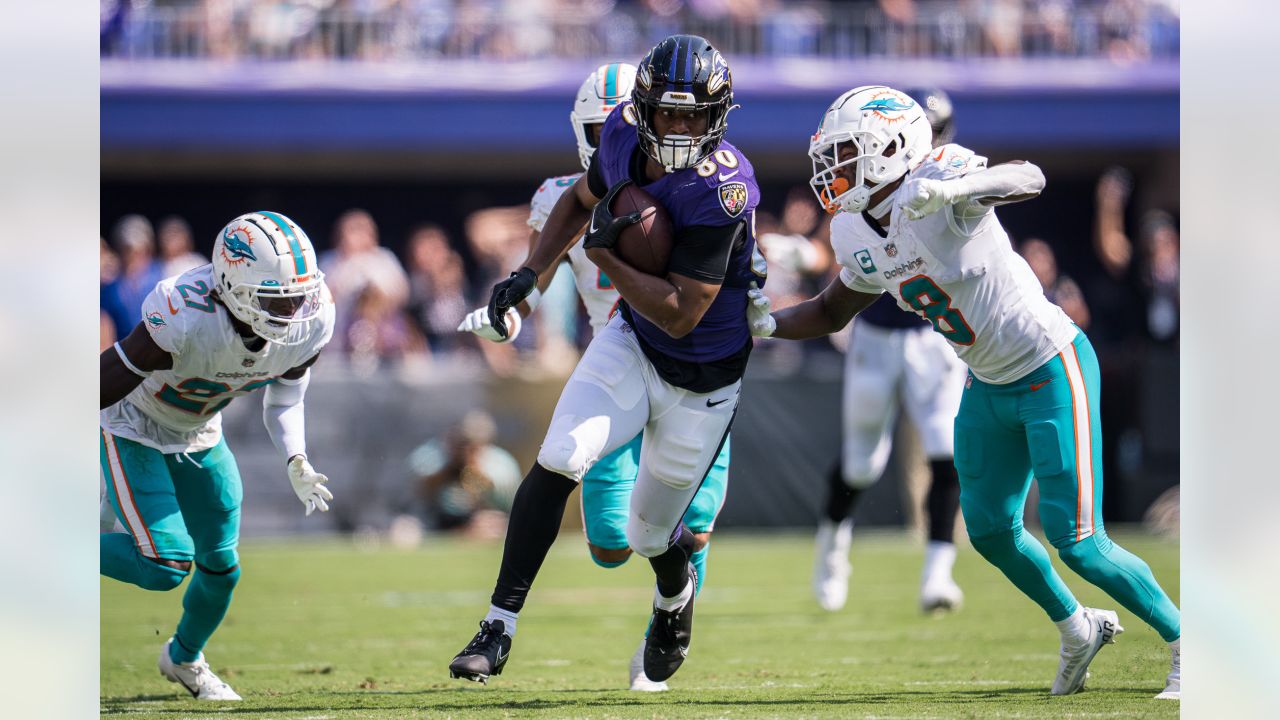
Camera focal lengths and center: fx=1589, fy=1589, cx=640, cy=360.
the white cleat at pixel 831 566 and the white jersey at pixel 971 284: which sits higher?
the white jersey at pixel 971 284

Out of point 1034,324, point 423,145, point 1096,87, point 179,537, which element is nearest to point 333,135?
point 423,145

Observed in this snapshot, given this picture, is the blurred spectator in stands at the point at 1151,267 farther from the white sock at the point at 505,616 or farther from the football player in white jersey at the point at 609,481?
the white sock at the point at 505,616

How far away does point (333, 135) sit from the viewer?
1276cm

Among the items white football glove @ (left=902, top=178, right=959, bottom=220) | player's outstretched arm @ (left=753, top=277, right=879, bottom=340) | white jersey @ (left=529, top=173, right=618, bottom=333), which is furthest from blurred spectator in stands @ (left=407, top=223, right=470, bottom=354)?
white football glove @ (left=902, top=178, right=959, bottom=220)

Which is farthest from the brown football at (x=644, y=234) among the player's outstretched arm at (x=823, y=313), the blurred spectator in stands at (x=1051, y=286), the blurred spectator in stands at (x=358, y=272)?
the blurred spectator in stands at (x=358, y=272)

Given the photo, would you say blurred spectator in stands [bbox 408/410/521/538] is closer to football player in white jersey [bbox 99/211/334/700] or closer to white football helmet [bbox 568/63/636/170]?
football player in white jersey [bbox 99/211/334/700]

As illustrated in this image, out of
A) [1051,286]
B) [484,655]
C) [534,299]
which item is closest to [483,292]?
[1051,286]

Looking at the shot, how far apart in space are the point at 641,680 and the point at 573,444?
1103 millimetres

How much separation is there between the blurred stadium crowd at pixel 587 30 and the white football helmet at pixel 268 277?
8181mm

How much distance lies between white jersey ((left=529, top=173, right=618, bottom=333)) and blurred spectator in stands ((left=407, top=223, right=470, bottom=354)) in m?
6.09

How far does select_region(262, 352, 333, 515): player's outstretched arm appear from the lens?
189 inches

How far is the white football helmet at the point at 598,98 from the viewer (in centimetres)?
510
